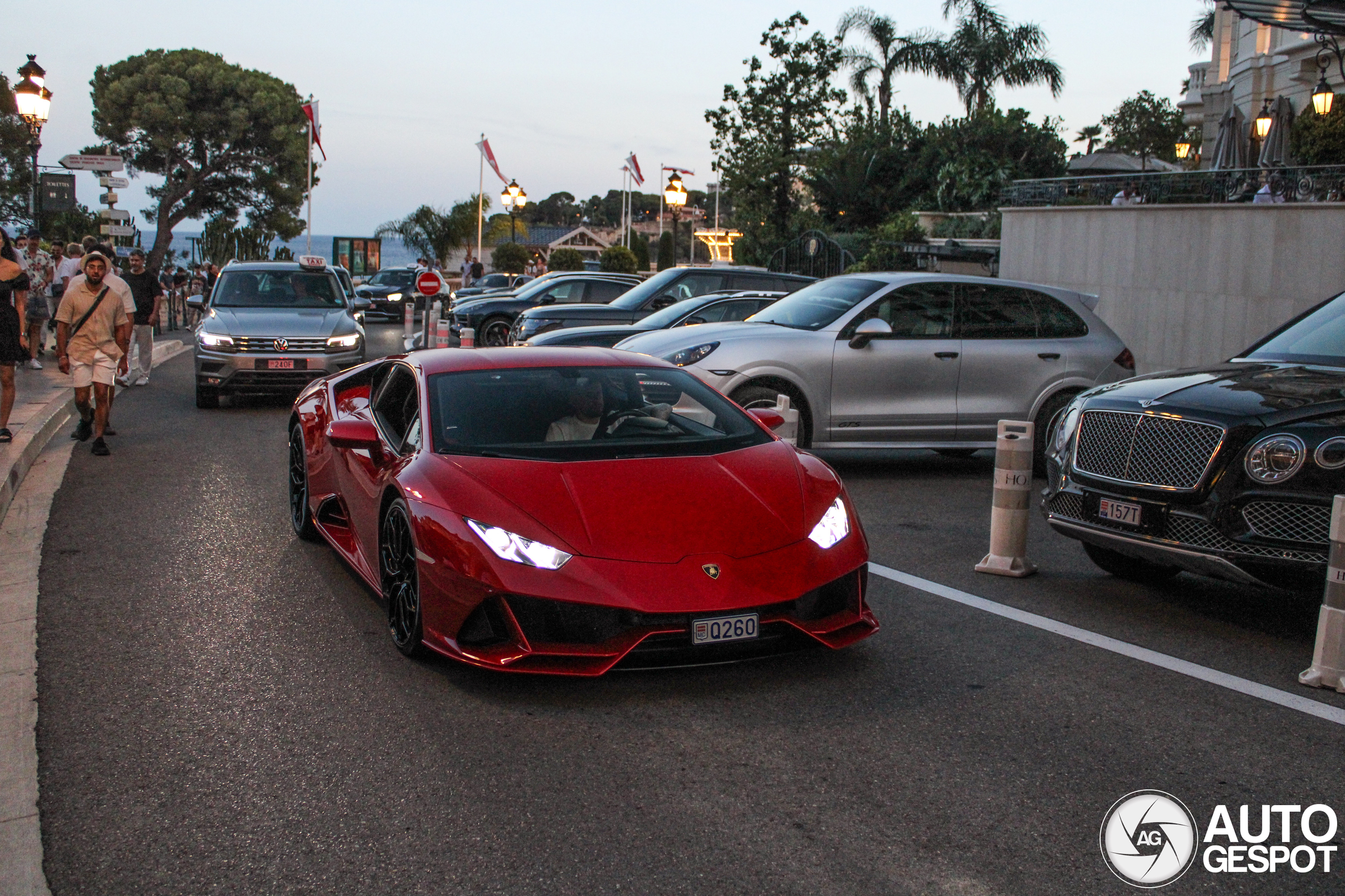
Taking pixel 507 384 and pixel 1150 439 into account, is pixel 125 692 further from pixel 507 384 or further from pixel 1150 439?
pixel 1150 439

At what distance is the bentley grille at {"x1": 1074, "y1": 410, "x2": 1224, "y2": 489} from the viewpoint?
6.15 metres

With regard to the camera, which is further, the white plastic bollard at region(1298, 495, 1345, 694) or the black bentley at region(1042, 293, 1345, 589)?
the black bentley at region(1042, 293, 1345, 589)

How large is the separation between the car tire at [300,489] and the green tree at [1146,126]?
180 ft

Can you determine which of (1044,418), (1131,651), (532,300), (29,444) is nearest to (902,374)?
(1044,418)

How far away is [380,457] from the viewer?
20.3 ft

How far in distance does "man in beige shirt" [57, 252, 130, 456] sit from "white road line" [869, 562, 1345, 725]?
7.54m

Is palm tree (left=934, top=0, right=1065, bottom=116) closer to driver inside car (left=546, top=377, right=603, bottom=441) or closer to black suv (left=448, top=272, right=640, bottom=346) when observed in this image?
black suv (left=448, top=272, right=640, bottom=346)

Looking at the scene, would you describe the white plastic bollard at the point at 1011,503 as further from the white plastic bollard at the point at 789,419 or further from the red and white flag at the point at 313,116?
the red and white flag at the point at 313,116

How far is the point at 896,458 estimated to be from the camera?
40.8 feet

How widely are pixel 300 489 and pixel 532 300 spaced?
16397 mm

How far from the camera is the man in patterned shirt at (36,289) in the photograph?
58.5 ft

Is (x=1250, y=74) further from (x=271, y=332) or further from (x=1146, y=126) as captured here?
(x=1146, y=126)

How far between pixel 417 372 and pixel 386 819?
2983mm

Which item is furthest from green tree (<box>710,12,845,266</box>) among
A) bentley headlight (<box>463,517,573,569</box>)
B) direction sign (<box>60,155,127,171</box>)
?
bentley headlight (<box>463,517,573,569</box>)
